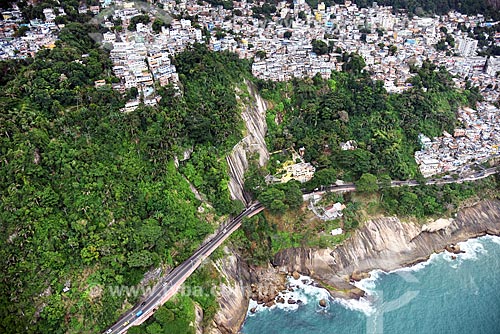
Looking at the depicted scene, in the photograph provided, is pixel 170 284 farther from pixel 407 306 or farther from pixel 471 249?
pixel 471 249

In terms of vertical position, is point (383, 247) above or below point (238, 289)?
below

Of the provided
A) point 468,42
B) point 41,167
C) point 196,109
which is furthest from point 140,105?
point 468,42

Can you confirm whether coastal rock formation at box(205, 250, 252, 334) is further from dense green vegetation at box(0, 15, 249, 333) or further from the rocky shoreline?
dense green vegetation at box(0, 15, 249, 333)

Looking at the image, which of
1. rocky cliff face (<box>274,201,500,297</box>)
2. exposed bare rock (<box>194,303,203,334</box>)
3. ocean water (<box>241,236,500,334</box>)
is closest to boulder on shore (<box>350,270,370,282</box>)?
rocky cliff face (<box>274,201,500,297</box>)

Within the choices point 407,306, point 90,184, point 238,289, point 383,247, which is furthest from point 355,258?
point 90,184

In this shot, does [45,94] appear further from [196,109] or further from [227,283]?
[227,283]

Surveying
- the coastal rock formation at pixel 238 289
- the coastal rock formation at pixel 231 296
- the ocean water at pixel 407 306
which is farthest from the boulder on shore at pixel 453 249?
the coastal rock formation at pixel 231 296
